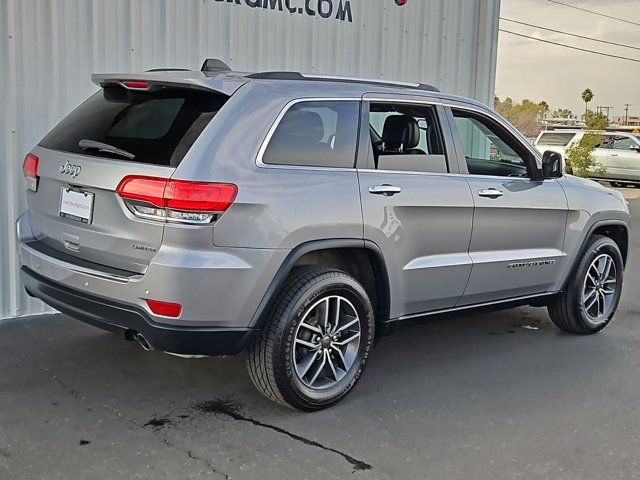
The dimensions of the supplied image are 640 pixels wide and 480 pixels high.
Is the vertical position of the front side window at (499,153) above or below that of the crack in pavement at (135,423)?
above

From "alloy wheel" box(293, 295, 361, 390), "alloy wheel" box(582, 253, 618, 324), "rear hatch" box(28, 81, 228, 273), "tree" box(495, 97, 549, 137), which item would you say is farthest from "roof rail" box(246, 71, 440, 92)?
"tree" box(495, 97, 549, 137)

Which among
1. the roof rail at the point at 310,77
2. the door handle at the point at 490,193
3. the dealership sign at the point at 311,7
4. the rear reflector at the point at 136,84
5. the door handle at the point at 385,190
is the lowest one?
the door handle at the point at 490,193

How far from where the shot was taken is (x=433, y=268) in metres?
4.66

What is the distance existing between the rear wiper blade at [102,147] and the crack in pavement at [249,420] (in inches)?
58.0

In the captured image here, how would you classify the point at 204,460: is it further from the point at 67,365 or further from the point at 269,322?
the point at 67,365

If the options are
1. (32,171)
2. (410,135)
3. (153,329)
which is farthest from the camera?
(410,135)

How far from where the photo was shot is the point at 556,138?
2291 centimetres

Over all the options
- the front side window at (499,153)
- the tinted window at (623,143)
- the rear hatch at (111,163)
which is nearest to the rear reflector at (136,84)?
the rear hatch at (111,163)

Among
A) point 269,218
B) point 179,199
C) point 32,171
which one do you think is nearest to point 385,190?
point 269,218

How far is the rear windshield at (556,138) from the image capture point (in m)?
22.2

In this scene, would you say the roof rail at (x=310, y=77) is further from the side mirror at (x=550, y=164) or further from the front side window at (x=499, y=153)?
the side mirror at (x=550, y=164)

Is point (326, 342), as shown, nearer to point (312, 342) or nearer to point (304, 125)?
point (312, 342)

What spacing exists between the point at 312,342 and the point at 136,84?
173 centimetres

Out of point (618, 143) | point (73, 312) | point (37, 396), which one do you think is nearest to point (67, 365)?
point (37, 396)
